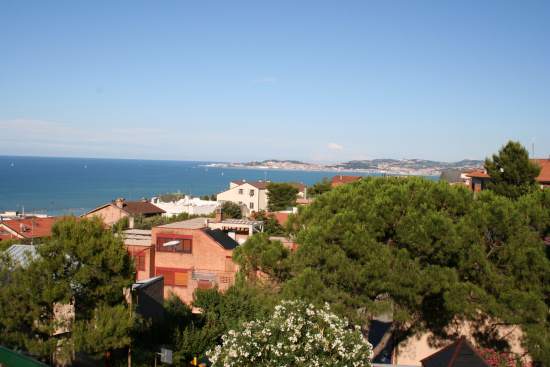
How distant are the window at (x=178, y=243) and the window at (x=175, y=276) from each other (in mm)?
1142

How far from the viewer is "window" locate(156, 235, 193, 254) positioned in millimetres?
30672

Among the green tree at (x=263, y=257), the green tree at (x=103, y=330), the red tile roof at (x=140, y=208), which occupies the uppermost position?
→ the green tree at (x=263, y=257)

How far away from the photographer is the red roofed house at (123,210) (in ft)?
186

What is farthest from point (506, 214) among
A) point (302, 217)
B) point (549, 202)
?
point (302, 217)

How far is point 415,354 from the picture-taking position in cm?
1917

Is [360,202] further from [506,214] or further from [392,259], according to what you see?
[506,214]

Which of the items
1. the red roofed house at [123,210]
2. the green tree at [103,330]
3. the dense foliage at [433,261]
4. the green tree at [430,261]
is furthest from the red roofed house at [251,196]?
the green tree at [103,330]

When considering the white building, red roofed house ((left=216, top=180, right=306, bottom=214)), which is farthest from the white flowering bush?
red roofed house ((left=216, top=180, right=306, bottom=214))

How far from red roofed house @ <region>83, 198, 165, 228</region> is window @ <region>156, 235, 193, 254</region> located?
20.4 m

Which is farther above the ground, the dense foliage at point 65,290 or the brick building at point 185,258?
the dense foliage at point 65,290

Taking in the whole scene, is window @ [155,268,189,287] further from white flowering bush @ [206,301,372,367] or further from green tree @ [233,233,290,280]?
white flowering bush @ [206,301,372,367]

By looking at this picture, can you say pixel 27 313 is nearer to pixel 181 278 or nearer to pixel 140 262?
pixel 181 278

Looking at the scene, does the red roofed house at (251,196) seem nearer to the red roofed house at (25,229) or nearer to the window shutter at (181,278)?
the red roofed house at (25,229)

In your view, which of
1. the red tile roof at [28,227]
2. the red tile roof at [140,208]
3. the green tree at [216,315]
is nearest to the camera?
the green tree at [216,315]
